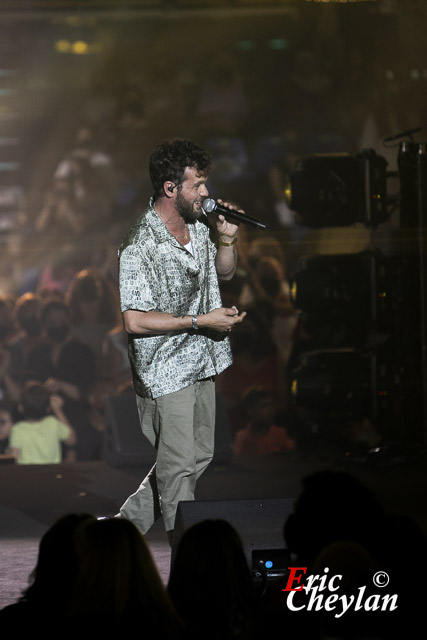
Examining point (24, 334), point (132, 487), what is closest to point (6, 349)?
point (24, 334)

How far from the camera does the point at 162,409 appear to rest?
3.12 metres

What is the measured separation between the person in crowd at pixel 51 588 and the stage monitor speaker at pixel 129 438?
336 centimetres

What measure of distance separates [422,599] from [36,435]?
4962 millimetres

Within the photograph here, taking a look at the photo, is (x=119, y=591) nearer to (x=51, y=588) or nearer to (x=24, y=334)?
(x=51, y=588)

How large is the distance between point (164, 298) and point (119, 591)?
1622 millimetres

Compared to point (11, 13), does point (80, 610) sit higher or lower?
lower

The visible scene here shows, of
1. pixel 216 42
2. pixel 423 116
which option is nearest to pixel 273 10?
pixel 216 42

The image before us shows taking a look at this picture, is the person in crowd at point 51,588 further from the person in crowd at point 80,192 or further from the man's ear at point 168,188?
the person in crowd at point 80,192

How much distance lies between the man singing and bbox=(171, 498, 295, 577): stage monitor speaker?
46 centimetres

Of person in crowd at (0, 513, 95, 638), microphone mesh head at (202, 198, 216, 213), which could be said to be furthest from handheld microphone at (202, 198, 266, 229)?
person in crowd at (0, 513, 95, 638)

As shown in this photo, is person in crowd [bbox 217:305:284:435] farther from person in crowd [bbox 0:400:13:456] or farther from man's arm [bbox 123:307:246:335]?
man's arm [bbox 123:307:246:335]

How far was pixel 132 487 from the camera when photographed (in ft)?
15.5

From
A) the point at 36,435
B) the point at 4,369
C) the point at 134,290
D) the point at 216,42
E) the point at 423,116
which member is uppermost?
the point at 216,42

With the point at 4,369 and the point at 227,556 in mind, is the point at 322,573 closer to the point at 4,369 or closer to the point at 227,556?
the point at 227,556
